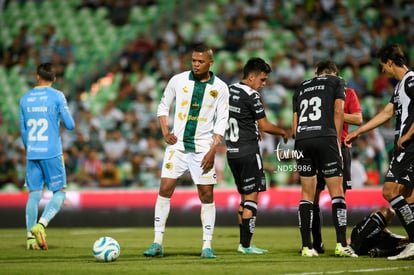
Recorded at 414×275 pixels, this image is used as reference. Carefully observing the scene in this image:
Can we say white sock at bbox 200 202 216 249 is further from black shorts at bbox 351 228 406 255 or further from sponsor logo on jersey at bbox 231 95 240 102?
black shorts at bbox 351 228 406 255

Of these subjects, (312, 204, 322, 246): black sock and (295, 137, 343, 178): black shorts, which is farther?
(312, 204, 322, 246): black sock

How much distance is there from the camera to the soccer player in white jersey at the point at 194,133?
950 cm

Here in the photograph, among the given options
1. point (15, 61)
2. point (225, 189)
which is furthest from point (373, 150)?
point (15, 61)

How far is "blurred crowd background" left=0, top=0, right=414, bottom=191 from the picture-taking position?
1823 cm

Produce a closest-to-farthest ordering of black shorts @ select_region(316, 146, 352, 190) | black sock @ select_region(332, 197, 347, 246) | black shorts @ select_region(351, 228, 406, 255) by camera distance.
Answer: black sock @ select_region(332, 197, 347, 246)
black shorts @ select_region(351, 228, 406, 255)
black shorts @ select_region(316, 146, 352, 190)

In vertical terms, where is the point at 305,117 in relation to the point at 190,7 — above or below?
below

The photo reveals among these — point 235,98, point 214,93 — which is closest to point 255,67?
point 235,98

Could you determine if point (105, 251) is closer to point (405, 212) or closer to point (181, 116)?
point (181, 116)

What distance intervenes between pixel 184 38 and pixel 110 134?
4.48 m

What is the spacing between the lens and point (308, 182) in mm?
9656

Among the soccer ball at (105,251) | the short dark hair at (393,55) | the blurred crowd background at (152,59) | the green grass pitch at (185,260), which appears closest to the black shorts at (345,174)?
the green grass pitch at (185,260)

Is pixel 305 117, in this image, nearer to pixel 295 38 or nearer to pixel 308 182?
pixel 308 182

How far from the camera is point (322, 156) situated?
31.2 feet

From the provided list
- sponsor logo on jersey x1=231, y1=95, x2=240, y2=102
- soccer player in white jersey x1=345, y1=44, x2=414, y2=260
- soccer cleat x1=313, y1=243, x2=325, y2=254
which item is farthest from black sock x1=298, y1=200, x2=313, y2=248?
sponsor logo on jersey x1=231, y1=95, x2=240, y2=102
